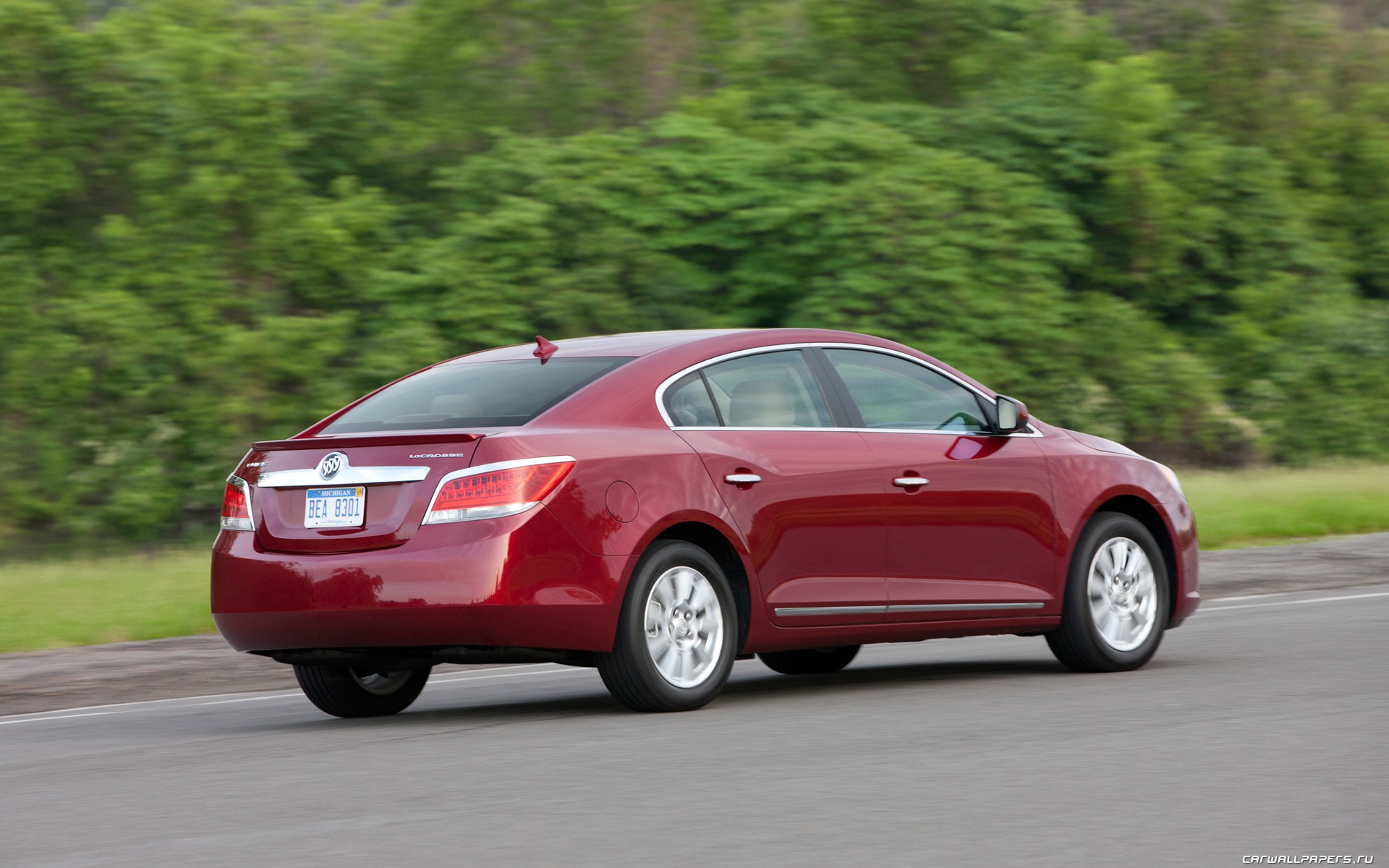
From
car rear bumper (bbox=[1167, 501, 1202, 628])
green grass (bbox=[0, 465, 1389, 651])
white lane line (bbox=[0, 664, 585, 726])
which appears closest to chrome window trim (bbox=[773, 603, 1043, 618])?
car rear bumper (bbox=[1167, 501, 1202, 628])

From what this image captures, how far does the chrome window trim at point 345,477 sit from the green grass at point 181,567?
4864 mm

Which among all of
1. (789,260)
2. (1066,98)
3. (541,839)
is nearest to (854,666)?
(541,839)

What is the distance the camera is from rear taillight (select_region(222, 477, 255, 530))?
7.97 metres

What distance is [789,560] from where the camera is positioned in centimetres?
819

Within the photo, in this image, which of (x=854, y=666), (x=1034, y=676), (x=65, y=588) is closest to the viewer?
(x=1034, y=676)

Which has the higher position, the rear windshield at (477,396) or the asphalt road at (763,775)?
the rear windshield at (477,396)

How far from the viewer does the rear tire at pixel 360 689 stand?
851cm

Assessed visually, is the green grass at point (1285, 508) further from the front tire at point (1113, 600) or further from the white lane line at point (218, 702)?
the white lane line at point (218, 702)

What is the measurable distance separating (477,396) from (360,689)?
1.46 meters

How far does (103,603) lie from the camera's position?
1383cm

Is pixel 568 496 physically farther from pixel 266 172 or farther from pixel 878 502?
pixel 266 172

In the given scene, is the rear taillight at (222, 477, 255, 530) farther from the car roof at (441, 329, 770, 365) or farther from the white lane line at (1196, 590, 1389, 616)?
the white lane line at (1196, 590, 1389, 616)

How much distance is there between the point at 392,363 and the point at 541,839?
1849 cm

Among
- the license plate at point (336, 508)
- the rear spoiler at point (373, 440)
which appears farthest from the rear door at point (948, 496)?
the license plate at point (336, 508)
